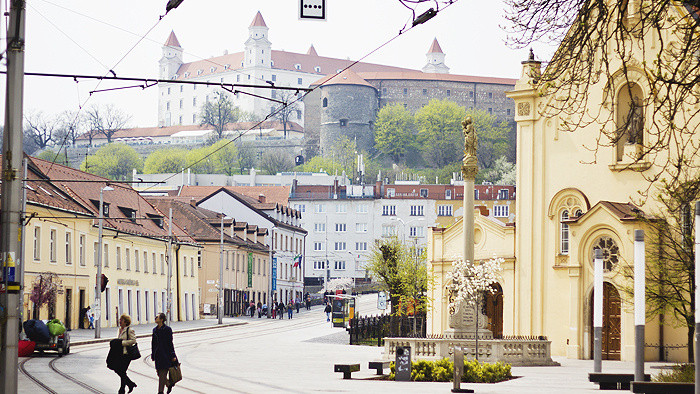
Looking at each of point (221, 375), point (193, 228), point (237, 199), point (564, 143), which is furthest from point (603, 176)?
point (237, 199)

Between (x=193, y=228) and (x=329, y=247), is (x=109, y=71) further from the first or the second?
(x=329, y=247)

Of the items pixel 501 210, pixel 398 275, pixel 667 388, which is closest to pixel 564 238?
pixel 398 275

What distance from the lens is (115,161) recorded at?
18400 cm

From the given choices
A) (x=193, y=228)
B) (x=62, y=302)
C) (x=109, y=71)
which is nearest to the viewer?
(x=109, y=71)

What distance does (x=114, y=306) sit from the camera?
2378 inches

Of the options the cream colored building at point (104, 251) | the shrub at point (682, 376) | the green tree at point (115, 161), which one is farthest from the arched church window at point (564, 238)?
the green tree at point (115, 161)

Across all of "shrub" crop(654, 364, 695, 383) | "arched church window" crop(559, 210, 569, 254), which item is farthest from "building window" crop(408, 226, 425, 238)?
"shrub" crop(654, 364, 695, 383)

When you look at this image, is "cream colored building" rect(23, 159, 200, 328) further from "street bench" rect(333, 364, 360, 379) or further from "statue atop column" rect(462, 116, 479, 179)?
"street bench" rect(333, 364, 360, 379)

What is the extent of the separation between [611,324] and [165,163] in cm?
14561

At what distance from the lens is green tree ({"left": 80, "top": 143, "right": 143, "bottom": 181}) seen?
17975 centimetres

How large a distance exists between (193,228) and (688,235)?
53.4 m

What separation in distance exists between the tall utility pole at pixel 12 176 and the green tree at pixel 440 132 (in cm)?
16530

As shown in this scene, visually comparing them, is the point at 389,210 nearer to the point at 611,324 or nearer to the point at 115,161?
the point at 115,161

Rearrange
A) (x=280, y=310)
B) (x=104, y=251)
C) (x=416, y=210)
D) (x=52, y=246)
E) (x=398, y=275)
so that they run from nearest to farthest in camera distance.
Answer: (x=52, y=246) → (x=398, y=275) → (x=104, y=251) → (x=280, y=310) → (x=416, y=210)
